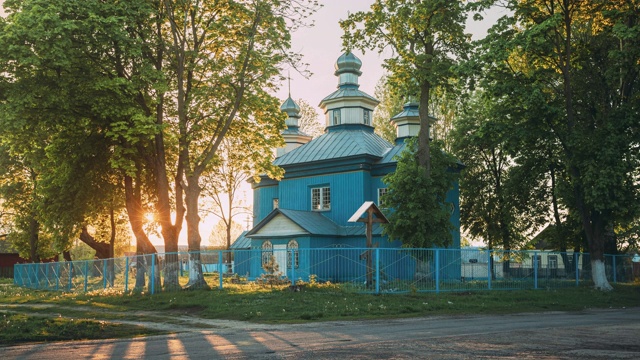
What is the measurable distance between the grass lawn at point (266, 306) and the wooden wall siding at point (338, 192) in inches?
488

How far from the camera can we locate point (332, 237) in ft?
116

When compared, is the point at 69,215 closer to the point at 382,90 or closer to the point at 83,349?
the point at 83,349

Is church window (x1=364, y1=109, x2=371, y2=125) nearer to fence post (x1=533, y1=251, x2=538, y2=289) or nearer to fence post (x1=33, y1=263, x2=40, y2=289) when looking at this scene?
fence post (x1=533, y1=251, x2=538, y2=289)

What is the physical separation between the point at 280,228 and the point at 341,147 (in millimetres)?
6621

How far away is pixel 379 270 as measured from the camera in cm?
2205

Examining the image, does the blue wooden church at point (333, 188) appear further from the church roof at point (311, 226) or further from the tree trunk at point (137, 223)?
the tree trunk at point (137, 223)

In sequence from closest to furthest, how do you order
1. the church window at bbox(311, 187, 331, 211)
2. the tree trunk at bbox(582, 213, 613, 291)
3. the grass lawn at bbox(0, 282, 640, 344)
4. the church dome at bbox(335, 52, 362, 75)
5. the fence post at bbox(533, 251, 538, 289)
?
1. the grass lawn at bbox(0, 282, 640, 344)
2. the fence post at bbox(533, 251, 538, 289)
3. the tree trunk at bbox(582, 213, 613, 291)
4. the church window at bbox(311, 187, 331, 211)
5. the church dome at bbox(335, 52, 362, 75)

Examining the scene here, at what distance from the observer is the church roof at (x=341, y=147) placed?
37.2m

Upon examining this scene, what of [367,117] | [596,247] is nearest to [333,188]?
[367,117]

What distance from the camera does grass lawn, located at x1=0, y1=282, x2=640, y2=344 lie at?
45.6ft

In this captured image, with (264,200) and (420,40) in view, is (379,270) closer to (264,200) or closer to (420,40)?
(420,40)

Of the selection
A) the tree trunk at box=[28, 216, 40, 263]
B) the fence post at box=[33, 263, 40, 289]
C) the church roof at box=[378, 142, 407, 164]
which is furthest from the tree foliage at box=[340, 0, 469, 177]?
the tree trunk at box=[28, 216, 40, 263]

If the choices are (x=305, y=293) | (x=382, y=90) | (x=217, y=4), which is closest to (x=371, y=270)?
(x=305, y=293)

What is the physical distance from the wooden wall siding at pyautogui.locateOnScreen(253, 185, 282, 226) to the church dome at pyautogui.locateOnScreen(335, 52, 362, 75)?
360 inches
